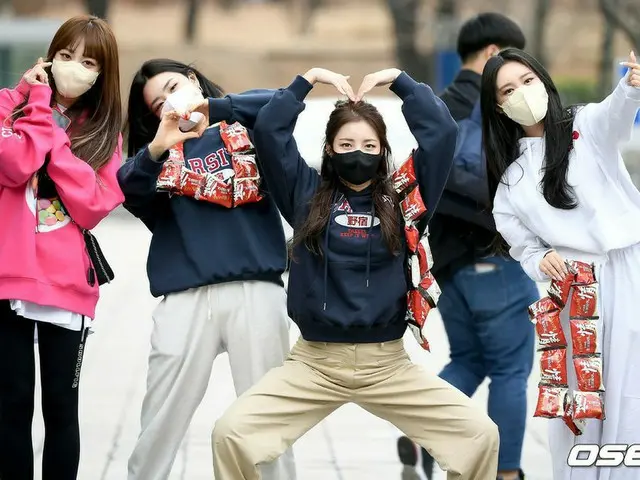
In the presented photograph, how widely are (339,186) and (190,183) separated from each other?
56 centimetres

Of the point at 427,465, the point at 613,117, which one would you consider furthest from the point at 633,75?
the point at 427,465

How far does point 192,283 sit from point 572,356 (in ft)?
4.60

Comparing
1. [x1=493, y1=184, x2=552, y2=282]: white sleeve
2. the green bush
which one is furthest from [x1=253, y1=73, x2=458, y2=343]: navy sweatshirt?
the green bush

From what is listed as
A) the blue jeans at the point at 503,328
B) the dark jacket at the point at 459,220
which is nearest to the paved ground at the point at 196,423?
the blue jeans at the point at 503,328

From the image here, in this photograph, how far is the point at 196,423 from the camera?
21.8 ft

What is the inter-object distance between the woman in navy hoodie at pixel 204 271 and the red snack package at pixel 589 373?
1.10 m

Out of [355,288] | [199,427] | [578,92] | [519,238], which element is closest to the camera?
[355,288]

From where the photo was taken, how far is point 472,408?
4.01 meters

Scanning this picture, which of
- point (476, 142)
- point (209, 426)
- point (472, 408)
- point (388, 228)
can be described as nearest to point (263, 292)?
point (388, 228)

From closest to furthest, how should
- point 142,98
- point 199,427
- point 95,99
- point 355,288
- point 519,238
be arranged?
point 355,288, point 519,238, point 95,99, point 142,98, point 199,427

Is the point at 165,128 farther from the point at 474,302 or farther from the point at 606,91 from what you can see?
the point at 606,91

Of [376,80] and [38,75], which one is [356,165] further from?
[38,75]

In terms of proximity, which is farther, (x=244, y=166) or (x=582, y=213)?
(x=244, y=166)

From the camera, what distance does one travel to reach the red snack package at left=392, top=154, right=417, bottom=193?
4.20 metres
